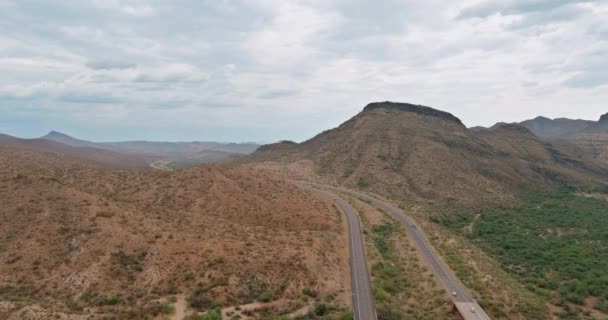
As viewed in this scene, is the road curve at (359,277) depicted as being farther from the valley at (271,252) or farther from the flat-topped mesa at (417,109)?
the flat-topped mesa at (417,109)

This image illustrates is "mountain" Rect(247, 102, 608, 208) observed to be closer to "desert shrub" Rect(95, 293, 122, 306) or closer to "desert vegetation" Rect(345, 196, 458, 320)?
"desert vegetation" Rect(345, 196, 458, 320)

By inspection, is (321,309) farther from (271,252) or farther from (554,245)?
(554,245)

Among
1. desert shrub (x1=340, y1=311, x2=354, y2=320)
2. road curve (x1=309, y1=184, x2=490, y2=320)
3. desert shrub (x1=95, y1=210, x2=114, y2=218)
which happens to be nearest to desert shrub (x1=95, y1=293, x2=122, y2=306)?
desert shrub (x1=95, y1=210, x2=114, y2=218)

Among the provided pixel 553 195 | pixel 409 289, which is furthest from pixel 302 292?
pixel 553 195

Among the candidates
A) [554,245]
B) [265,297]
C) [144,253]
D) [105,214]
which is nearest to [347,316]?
[265,297]

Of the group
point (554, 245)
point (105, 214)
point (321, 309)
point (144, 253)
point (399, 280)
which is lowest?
point (399, 280)

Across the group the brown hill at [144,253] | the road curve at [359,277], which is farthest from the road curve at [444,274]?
the brown hill at [144,253]
